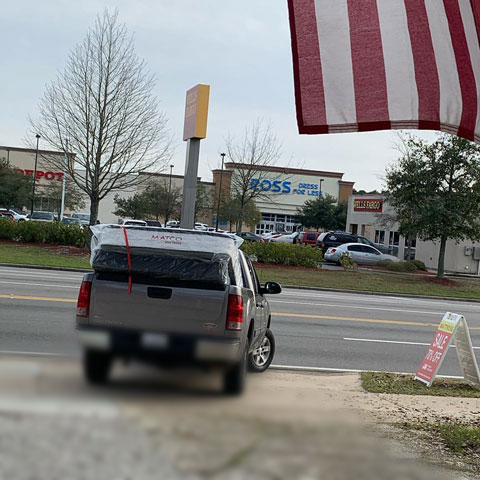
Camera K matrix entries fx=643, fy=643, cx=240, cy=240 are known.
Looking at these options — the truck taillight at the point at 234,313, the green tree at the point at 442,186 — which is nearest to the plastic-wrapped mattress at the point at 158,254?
the truck taillight at the point at 234,313

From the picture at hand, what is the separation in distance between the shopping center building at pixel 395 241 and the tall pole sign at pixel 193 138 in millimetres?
15790

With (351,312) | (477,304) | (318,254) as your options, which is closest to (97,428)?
(351,312)

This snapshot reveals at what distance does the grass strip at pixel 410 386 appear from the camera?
865 cm

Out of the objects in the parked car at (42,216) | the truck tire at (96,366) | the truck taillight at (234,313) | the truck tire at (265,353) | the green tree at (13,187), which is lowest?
the truck tire at (265,353)

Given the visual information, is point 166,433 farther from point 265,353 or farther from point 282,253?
point 282,253

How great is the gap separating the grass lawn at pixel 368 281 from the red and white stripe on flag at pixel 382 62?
69.4ft

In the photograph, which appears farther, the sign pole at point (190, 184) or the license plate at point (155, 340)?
the sign pole at point (190, 184)

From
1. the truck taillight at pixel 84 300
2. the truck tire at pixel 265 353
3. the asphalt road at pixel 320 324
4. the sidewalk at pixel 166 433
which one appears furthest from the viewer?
the asphalt road at pixel 320 324

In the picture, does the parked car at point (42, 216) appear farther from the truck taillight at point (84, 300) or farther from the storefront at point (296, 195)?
the truck taillight at point (84, 300)

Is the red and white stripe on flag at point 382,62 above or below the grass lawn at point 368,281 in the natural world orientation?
above

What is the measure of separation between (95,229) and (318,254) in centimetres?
2771

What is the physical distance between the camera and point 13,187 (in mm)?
62781

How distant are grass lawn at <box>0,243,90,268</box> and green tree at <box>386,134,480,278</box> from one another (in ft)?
49.5

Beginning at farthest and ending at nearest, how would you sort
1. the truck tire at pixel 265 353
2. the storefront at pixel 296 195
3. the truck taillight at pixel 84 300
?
the storefront at pixel 296 195, the truck tire at pixel 265 353, the truck taillight at pixel 84 300
